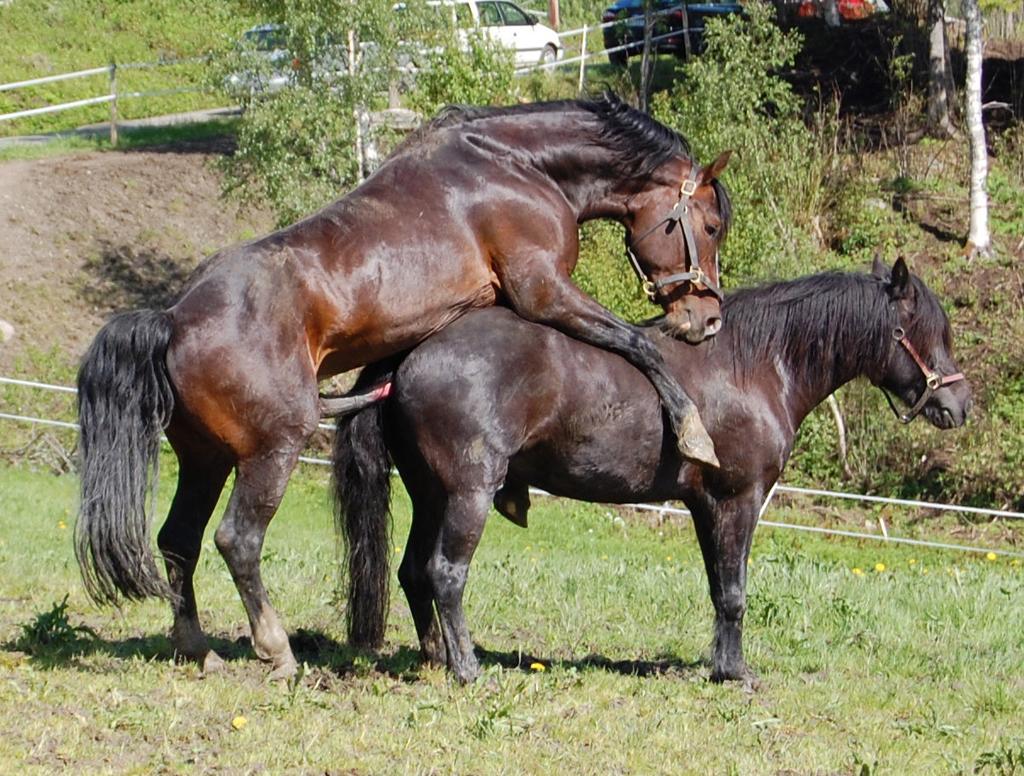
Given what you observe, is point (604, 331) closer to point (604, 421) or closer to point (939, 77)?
point (604, 421)

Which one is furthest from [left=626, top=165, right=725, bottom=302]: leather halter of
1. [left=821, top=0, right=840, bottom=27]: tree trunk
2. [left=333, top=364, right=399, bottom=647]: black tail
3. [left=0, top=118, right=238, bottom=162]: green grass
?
[left=821, top=0, right=840, bottom=27]: tree trunk

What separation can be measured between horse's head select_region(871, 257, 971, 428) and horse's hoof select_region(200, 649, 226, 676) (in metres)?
3.98

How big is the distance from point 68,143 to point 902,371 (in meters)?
23.3

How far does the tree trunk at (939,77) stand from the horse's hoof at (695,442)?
21942 millimetres

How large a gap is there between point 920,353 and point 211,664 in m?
4.22

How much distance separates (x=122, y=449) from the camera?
690cm

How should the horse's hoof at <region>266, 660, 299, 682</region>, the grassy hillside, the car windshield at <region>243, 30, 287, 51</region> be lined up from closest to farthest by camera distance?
the horse's hoof at <region>266, 660, 299, 682</region> → the car windshield at <region>243, 30, 287, 51</region> → the grassy hillside

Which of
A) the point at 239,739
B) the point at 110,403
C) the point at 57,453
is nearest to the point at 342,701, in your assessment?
the point at 239,739

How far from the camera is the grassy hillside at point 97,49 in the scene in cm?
3123

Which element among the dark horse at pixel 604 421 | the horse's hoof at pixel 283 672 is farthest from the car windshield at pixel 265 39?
the horse's hoof at pixel 283 672

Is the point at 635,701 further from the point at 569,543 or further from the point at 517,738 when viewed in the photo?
the point at 569,543

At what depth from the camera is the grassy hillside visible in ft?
102

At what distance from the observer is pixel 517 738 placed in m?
6.07

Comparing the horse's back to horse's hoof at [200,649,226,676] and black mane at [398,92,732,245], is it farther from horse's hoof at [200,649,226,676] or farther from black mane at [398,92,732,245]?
horse's hoof at [200,649,226,676]
